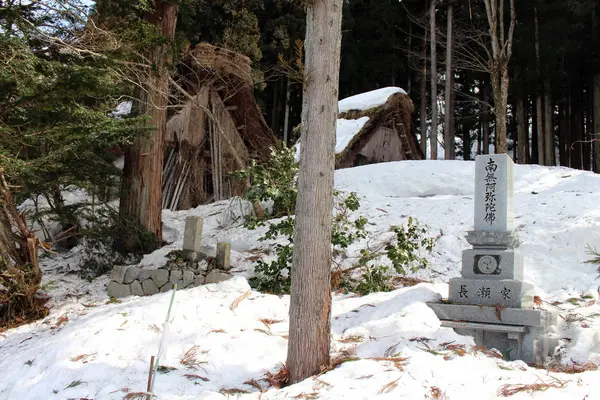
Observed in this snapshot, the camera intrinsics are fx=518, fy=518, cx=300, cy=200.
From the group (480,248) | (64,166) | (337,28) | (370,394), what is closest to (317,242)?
(370,394)

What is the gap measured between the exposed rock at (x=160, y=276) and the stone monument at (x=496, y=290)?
13.0ft

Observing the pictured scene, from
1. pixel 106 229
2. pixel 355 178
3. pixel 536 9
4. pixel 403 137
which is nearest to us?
pixel 106 229

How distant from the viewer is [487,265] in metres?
5.94

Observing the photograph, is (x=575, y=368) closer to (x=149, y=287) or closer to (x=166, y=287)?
(x=166, y=287)

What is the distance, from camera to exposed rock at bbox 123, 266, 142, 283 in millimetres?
7730

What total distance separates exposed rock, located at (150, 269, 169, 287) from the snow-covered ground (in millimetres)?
559

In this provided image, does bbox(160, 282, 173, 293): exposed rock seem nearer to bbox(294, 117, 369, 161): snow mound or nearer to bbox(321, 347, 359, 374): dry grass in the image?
bbox(321, 347, 359, 374): dry grass

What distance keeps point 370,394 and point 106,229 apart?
6371 mm

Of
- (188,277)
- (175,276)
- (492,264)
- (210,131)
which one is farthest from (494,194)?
(210,131)

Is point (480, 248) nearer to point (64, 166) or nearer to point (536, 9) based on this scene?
point (64, 166)

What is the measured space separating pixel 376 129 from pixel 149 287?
11.0 metres

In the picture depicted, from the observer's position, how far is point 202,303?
5969 mm

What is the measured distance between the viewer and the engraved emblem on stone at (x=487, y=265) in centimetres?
589

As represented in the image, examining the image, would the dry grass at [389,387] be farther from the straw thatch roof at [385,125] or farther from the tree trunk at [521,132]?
the tree trunk at [521,132]
